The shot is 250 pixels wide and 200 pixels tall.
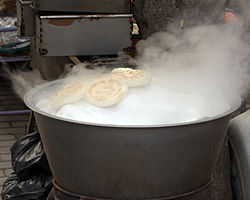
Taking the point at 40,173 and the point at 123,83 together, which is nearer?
the point at 123,83

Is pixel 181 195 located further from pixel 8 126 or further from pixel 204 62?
pixel 8 126

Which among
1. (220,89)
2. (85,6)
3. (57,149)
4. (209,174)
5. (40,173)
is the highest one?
(85,6)

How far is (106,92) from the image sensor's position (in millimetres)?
1715

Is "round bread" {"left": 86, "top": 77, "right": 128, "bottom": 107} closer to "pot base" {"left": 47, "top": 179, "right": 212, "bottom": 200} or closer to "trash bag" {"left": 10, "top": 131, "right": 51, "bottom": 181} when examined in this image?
"pot base" {"left": 47, "top": 179, "right": 212, "bottom": 200}

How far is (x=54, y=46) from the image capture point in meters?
2.53

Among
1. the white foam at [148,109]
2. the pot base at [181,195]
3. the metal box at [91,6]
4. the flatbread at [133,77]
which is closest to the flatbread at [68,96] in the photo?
the white foam at [148,109]

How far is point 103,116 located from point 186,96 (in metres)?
0.44

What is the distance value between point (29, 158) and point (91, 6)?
3.67ft

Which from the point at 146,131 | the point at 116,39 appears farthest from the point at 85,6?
the point at 146,131

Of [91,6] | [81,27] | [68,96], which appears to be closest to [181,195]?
[68,96]

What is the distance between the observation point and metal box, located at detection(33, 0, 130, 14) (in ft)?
8.39

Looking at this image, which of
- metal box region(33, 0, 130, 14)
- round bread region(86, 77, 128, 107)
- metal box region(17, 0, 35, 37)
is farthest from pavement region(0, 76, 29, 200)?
round bread region(86, 77, 128, 107)

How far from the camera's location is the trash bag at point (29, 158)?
253 centimetres

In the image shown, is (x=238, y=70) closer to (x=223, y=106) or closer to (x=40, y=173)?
(x=223, y=106)
